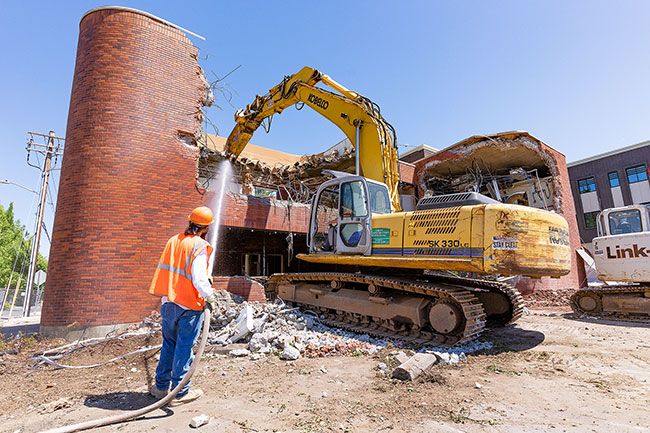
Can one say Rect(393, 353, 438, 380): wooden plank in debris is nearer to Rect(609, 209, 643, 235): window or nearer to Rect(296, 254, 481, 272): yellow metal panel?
Rect(296, 254, 481, 272): yellow metal panel

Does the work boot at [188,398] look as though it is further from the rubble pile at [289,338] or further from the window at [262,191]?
the window at [262,191]

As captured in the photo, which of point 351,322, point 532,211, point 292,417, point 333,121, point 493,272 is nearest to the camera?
point 292,417

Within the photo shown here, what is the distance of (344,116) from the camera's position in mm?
8992

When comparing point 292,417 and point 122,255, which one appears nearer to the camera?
point 292,417

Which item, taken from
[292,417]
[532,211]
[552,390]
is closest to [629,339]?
[532,211]

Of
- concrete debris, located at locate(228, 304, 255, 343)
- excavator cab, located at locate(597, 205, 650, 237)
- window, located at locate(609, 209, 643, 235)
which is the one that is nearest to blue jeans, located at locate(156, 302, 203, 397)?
concrete debris, located at locate(228, 304, 255, 343)

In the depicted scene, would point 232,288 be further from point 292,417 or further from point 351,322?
point 292,417

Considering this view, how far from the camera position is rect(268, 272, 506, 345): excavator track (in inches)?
237

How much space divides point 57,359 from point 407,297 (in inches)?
245

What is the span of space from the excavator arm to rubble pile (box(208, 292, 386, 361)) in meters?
3.06

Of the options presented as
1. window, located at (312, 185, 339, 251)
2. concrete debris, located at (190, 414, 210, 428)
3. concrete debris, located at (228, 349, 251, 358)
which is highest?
window, located at (312, 185, 339, 251)

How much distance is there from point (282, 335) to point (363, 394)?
2.48 metres

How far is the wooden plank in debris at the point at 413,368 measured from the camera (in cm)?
430

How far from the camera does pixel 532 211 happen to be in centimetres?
593
